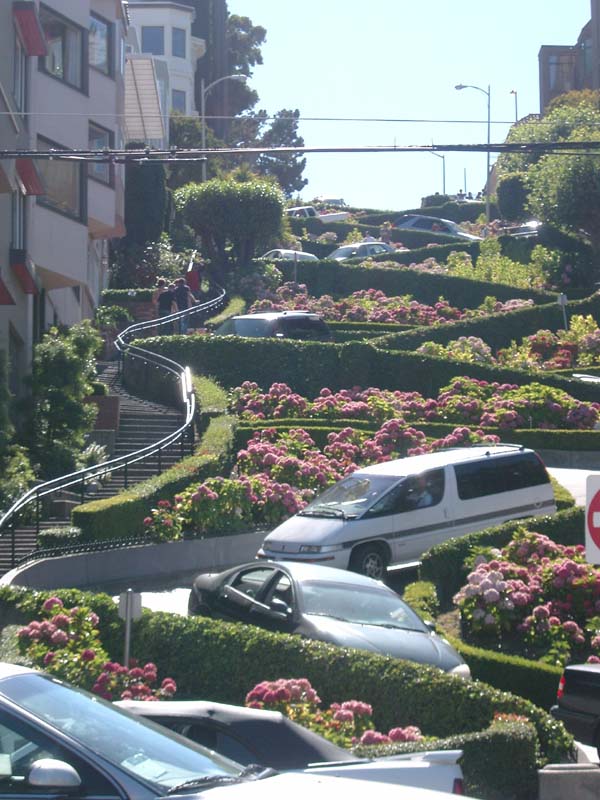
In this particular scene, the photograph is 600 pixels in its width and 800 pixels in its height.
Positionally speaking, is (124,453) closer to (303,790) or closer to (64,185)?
(64,185)

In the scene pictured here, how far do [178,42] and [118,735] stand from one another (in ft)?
280

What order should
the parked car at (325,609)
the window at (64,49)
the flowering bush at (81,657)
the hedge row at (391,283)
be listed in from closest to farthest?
1. the flowering bush at (81,657)
2. the parked car at (325,609)
3. the window at (64,49)
4. the hedge row at (391,283)

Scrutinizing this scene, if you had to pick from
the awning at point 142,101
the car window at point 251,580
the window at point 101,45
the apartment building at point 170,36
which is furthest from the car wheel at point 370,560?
the apartment building at point 170,36

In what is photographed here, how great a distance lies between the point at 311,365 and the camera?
30.4 metres

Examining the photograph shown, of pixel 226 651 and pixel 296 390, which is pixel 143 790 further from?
pixel 296 390

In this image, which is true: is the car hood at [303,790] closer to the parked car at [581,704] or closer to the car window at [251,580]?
the parked car at [581,704]

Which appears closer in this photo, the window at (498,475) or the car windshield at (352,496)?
the car windshield at (352,496)

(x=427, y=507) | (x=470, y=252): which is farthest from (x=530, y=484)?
(x=470, y=252)

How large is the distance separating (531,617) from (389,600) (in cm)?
203

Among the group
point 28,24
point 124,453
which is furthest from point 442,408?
point 28,24

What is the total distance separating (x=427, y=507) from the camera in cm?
1792

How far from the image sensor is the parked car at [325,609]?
38.9ft

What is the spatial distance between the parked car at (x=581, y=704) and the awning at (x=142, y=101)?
1602 inches

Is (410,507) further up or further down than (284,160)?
further down
